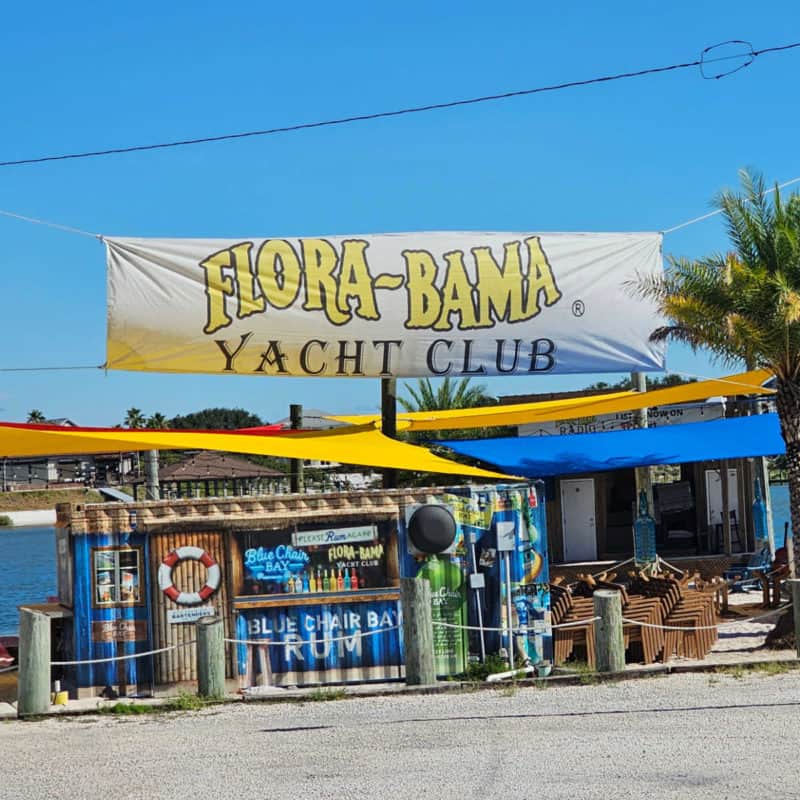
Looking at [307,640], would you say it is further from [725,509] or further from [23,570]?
[23,570]

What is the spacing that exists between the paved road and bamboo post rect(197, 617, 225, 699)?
30cm

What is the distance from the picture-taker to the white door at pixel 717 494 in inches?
841

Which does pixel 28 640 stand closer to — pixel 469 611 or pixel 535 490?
pixel 469 611

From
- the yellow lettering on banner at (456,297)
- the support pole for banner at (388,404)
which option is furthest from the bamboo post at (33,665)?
the yellow lettering on banner at (456,297)

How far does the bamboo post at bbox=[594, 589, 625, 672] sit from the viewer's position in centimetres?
1134

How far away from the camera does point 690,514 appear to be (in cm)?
2238

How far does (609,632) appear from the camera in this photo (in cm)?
1139

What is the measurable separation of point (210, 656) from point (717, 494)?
43.0ft

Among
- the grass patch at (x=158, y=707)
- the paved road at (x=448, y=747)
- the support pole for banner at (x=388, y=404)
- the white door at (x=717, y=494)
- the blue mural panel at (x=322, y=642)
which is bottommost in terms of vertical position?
the paved road at (x=448, y=747)

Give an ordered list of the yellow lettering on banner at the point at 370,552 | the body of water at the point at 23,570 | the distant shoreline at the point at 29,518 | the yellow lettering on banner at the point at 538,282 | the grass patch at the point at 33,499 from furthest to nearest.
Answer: the distant shoreline at the point at 29,518
the grass patch at the point at 33,499
the body of water at the point at 23,570
the yellow lettering on banner at the point at 538,282
the yellow lettering on banner at the point at 370,552

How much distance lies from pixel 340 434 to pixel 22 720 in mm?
6785

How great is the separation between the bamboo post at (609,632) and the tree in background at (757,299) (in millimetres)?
3522

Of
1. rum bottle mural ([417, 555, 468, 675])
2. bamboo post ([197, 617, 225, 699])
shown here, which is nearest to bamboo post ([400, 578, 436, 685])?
rum bottle mural ([417, 555, 468, 675])

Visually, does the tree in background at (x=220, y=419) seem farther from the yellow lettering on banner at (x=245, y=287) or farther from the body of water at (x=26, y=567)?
the yellow lettering on banner at (x=245, y=287)
